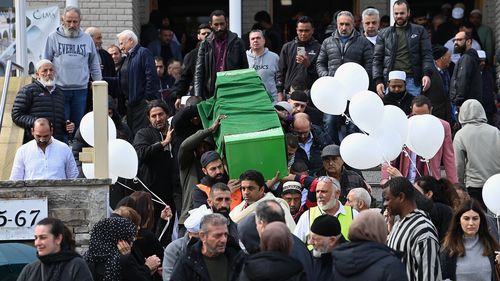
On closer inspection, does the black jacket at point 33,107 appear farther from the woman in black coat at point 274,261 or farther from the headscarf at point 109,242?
the woman in black coat at point 274,261

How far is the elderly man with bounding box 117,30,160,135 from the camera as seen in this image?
18938 mm

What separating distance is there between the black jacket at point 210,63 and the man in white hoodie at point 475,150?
2.70m

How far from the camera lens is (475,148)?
17.1 meters

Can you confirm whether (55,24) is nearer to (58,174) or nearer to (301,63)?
(301,63)

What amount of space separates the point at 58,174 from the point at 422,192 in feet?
12.5

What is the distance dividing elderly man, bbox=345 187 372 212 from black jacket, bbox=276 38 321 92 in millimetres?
5178

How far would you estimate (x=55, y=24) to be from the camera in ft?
79.4

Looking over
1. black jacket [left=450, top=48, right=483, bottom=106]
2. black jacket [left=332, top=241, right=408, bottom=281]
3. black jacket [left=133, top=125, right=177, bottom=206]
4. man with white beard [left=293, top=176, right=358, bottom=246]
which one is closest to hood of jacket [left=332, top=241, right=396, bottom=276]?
black jacket [left=332, top=241, right=408, bottom=281]

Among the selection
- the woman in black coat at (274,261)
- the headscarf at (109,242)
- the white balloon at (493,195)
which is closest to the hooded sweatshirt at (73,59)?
the white balloon at (493,195)

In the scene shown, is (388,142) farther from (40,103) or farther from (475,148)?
(40,103)

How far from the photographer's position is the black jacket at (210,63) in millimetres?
17953

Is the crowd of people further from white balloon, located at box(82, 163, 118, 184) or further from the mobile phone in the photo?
white balloon, located at box(82, 163, 118, 184)

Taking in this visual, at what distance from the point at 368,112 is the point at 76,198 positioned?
3.01 meters

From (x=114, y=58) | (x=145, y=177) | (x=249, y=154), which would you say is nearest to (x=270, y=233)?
(x=249, y=154)
